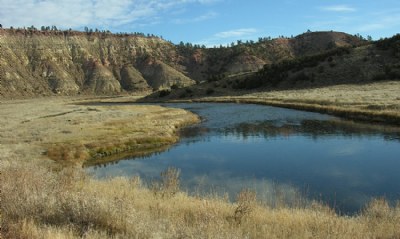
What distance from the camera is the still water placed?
68.0ft

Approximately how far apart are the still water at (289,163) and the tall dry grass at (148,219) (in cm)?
460

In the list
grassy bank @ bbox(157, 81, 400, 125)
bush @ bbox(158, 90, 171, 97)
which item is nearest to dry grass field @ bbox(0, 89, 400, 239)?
grassy bank @ bbox(157, 81, 400, 125)

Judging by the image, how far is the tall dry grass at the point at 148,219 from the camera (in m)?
8.75

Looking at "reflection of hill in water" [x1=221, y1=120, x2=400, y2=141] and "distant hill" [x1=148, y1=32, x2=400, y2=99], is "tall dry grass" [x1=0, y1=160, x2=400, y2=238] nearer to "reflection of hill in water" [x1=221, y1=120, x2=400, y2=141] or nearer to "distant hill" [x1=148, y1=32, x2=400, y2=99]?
"reflection of hill in water" [x1=221, y1=120, x2=400, y2=141]

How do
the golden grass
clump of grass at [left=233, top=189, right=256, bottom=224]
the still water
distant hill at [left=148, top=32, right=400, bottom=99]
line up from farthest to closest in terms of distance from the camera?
distant hill at [left=148, top=32, right=400, bottom=99] → the golden grass → the still water → clump of grass at [left=233, top=189, right=256, bottom=224]

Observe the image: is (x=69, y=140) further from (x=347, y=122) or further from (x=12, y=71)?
(x=12, y=71)

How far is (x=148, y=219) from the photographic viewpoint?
392 inches

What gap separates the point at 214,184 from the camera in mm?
22938

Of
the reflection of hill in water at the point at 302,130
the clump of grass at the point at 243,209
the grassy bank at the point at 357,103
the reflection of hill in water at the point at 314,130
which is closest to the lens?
the clump of grass at the point at 243,209

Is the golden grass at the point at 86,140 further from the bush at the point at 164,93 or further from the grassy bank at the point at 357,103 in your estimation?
the bush at the point at 164,93

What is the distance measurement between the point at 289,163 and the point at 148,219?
19.5 m

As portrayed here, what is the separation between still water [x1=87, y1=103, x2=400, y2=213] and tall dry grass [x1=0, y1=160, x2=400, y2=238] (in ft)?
15.1

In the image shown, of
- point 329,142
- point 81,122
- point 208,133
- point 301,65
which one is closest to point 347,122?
point 329,142

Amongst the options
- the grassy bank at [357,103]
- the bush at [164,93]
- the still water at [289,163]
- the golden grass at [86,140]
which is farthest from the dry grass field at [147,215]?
the bush at [164,93]
